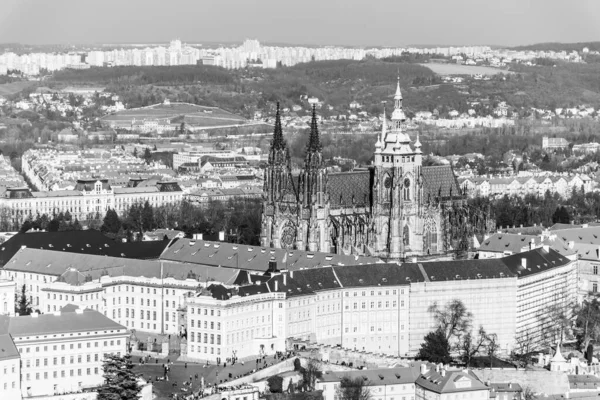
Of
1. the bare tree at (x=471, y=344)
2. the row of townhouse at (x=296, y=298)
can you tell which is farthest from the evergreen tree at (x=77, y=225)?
the bare tree at (x=471, y=344)

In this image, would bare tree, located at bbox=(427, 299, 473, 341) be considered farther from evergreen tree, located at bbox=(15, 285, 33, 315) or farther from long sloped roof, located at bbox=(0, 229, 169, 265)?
evergreen tree, located at bbox=(15, 285, 33, 315)

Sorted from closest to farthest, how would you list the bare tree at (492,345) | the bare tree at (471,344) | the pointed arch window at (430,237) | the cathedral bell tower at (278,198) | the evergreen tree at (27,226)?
the bare tree at (471,344)
the bare tree at (492,345)
the cathedral bell tower at (278,198)
the pointed arch window at (430,237)
the evergreen tree at (27,226)

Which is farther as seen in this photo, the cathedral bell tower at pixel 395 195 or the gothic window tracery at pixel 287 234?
the cathedral bell tower at pixel 395 195

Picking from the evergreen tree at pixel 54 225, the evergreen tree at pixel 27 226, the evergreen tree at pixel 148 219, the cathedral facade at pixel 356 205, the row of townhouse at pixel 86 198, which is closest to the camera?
the cathedral facade at pixel 356 205

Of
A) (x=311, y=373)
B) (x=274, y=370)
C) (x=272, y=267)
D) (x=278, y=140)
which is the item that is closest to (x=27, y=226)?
(x=278, y=140)

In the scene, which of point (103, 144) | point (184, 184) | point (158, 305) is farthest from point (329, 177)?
point (103, 144)

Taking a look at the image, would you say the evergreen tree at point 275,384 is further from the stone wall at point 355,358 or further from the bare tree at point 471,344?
the bare tree at point 471,344

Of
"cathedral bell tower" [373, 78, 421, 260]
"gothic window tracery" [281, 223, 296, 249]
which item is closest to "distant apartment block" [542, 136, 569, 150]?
"cathedral bell tower" [373, 78, 421, 260]
